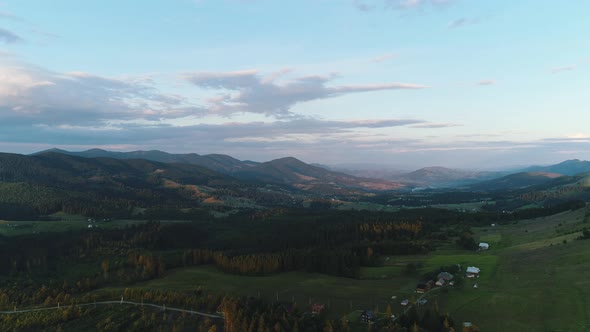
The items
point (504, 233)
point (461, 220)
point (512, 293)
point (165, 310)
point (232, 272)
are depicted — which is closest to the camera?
point (512, 293)

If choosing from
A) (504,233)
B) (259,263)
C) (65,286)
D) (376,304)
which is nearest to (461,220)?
(504,233)

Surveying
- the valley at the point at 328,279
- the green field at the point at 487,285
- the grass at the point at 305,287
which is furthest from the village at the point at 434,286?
the grass at the point at 305,287

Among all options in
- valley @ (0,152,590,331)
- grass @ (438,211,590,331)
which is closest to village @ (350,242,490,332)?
valley @ (0,152,590,331)

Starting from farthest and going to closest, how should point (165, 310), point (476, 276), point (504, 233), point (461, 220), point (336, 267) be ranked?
1. point (461, 220)
2. point (504, 233)
3. point (336, 267)
4. point (476, 276)
5. point (165, 310)

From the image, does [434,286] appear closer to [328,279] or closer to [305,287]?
[328,279]

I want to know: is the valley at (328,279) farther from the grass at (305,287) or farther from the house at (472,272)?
the house at (472,272)

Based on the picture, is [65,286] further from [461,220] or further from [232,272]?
[461,220]

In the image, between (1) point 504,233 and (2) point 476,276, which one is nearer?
(2) point 476,276

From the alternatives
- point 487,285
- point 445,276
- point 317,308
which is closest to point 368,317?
point 317,308

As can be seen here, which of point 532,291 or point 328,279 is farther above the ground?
point 532,291

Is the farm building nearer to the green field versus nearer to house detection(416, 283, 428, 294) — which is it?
house detection(416, 283, 428, 294)

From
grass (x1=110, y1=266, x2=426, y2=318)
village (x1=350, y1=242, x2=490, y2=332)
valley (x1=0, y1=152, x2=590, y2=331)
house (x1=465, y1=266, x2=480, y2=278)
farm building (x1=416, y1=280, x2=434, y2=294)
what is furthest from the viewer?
house (x1=465, y1=266, x2=480, y2=278)
